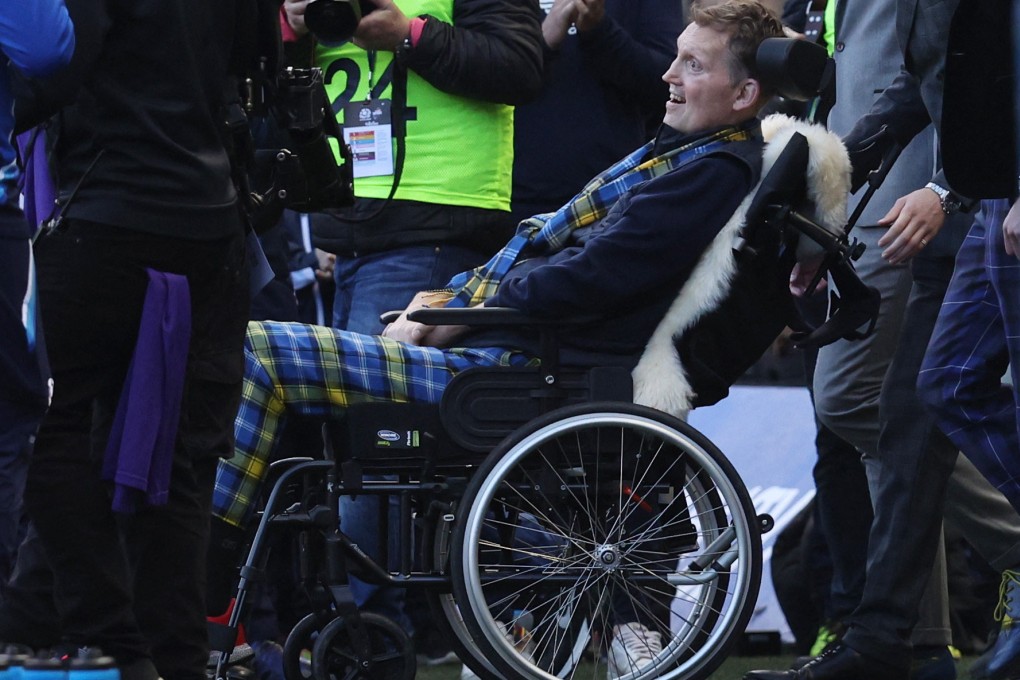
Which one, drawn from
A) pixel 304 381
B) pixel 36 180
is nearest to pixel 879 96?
pixel 304 381

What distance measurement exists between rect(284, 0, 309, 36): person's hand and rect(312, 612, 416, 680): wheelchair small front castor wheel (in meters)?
1.41

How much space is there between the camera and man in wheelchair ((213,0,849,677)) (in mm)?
3604

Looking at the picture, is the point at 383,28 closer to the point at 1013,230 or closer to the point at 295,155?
the point at 295,155

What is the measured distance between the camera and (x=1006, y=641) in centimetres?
331

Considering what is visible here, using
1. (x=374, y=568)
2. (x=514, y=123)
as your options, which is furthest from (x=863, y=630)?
(x=514, y=123)

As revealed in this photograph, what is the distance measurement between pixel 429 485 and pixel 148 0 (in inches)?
47.0

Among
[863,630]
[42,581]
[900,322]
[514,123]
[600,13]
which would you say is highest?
[600,13]

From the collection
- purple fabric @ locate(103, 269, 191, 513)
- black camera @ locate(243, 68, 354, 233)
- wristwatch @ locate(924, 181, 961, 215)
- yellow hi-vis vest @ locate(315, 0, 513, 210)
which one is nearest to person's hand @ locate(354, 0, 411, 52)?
yellow hi-vis vest @ locate(315, 0, 513, 210)

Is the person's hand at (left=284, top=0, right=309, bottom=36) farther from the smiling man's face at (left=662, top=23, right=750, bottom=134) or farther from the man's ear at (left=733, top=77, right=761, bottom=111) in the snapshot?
the man's ear at (left=733, top=77, right=761, bottom=111)

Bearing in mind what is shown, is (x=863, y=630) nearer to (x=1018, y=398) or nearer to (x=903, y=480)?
(x=903, y=480)

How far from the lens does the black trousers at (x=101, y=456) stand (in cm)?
297

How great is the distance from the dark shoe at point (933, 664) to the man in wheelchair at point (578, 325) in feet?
2.37

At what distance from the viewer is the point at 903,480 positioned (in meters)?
3.77

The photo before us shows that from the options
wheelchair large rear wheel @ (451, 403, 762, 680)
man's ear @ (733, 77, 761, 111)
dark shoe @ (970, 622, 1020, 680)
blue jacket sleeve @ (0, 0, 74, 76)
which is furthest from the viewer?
man's ear @ (733, 77, 761, 111)
